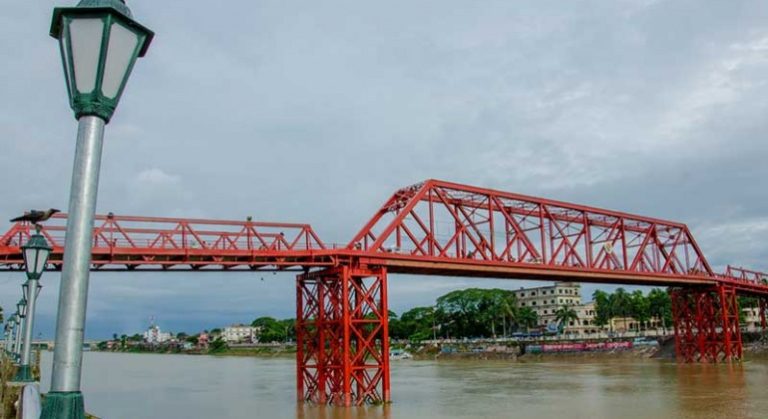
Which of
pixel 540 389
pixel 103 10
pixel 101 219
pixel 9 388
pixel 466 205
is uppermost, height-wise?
pixel 466 205

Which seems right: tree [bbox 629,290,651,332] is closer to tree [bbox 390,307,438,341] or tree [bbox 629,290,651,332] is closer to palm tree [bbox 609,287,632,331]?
palm tree [bbox 609,287,632,331]

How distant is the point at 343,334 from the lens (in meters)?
32.9

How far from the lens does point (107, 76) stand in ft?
14.5

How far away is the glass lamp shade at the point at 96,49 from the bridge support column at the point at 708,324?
71.5 meters

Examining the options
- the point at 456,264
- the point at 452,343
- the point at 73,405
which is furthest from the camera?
the point at 452,343

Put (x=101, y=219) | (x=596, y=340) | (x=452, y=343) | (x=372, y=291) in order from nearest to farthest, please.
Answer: (x=101, y=219) → (x=372, y=291) → (x=596, y=340) → (x=452, y=343)

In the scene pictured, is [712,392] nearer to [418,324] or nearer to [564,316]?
[564,316]

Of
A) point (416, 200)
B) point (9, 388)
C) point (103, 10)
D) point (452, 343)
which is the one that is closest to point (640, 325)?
point (452, 343)

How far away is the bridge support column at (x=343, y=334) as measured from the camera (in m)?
33.0

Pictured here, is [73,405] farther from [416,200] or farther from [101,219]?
[416,200]

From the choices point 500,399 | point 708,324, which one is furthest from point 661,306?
point 500,399

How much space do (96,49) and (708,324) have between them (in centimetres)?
7485

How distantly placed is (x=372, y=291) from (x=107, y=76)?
31.0 metres

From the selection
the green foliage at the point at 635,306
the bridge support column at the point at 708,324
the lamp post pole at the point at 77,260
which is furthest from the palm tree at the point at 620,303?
the lamp post pole at the point at 77,260
